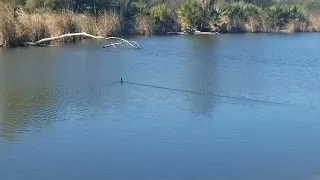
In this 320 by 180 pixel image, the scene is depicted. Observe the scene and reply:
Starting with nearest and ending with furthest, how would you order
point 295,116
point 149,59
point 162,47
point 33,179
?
point 33,179 → point 295,116 → point 149,59 → point 162,47

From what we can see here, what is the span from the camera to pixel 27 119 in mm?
8641

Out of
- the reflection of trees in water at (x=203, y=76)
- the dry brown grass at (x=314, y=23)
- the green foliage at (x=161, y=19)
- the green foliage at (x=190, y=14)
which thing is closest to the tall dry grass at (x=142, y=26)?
the green foliage at (x=161, y=19)

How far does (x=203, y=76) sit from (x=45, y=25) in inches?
332

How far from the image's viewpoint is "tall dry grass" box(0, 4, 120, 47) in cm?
1842

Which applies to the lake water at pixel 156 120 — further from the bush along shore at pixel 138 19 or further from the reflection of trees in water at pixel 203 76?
the bush along shore at pixel 138 19

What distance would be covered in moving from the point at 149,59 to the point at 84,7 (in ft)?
33.7

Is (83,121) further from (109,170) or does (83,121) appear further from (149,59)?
(149,59)

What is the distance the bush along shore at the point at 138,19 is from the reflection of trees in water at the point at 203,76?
4.47 meters

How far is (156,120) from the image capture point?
8.71m

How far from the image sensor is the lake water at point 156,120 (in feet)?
21.3

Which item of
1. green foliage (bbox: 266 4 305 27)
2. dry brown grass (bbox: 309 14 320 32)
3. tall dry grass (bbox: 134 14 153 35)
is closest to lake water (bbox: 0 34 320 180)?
Answer: tall dry grass (bbox: 134 14 153 35)

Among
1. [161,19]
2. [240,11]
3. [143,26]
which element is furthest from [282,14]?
[143,26]

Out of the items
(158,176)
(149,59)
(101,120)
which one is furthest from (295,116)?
(149,59)

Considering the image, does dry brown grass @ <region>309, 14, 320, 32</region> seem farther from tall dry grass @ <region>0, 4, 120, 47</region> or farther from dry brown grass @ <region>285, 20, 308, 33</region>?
tall dry grass @ <region>0, 4, 120, 47</region>
